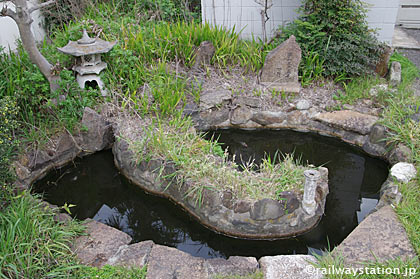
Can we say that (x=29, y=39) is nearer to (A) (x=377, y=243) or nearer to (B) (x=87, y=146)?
(B) (x=87, y=146)

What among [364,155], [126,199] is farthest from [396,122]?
[126,199]

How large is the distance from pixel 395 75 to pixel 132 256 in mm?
4591

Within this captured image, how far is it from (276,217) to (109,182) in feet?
6.68

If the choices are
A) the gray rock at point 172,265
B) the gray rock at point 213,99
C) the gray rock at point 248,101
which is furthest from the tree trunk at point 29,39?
the gray rock at point 172,265

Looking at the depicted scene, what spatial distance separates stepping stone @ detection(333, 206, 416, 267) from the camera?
2637 millimetres

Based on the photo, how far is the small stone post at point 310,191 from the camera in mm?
3088

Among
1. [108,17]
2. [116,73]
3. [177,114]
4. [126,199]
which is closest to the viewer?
[126,199]

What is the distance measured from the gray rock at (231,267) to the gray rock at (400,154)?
228 cm

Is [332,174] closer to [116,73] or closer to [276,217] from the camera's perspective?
[276,217]

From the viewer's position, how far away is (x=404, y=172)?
3.53 meters

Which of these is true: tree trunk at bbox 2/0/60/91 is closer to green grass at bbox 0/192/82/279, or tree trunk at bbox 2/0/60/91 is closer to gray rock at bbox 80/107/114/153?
gray rock at bbox 80/107/114/153

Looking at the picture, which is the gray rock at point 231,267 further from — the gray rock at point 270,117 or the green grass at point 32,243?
the gray rock at point 270,117

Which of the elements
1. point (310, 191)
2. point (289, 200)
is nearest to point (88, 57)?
point (289, 200)

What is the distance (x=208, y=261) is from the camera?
2.74 m
